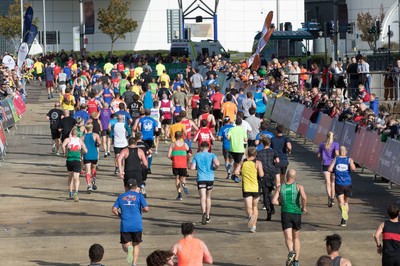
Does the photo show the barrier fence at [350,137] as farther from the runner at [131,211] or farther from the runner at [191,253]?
the runner at [191,253]

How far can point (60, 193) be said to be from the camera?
2598 centimetres

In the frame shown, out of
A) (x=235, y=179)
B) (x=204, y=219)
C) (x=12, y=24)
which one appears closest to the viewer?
(x=204, y=219)

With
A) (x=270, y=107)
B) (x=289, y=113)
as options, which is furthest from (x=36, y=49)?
(x=289, y=113)

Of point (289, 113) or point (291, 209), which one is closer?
point (291, 209)

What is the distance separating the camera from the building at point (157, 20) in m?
93.2

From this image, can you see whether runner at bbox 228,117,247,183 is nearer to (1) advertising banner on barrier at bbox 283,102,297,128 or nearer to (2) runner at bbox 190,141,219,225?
(2) runner at bbox 190,141,219,225

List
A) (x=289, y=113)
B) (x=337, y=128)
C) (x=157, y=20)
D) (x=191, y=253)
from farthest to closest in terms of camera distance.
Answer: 1. (x=157, y=20)
2. (x=289, y=113)
3. (x=337, y=128)
4. (x=191, y=253)

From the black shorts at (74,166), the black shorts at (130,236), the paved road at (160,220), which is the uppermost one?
the black shorts at (74,166)

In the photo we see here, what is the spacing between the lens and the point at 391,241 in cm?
1495

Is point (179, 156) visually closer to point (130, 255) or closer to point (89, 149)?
point (89, 149)

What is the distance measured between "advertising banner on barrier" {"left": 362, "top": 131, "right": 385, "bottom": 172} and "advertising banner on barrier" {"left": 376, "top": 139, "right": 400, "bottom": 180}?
255 millimetres

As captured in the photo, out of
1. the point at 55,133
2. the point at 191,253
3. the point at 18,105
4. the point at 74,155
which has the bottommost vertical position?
the point at 191,253

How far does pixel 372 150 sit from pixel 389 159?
5.18 feet

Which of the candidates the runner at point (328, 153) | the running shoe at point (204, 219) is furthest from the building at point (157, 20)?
the running shoe at point (204, 219)
